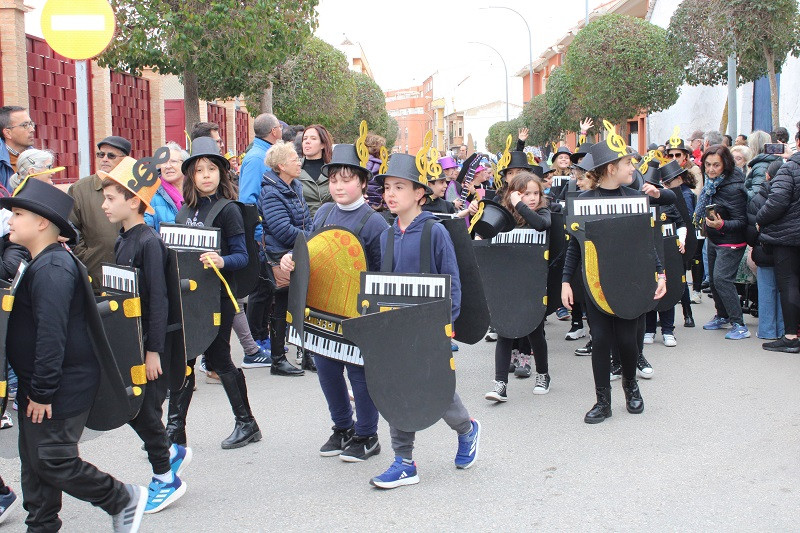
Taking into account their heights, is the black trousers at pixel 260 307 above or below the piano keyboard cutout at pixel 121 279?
below

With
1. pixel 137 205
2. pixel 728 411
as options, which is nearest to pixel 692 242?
pixel 728 411

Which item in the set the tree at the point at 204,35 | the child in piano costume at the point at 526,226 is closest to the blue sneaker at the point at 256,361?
the child in piano costume at the point at 526,226

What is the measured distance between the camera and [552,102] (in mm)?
37594

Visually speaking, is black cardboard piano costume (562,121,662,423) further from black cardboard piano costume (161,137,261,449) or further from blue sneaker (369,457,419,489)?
black cardboard piano costume (161,137,261,449)

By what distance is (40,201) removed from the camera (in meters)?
3.88

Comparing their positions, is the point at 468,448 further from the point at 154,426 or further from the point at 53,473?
the point at 53,473

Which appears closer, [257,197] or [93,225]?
[93,225]

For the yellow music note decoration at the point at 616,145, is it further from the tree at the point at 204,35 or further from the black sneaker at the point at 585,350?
the tree at the point at 204,35

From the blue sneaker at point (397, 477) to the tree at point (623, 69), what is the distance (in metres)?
23.2

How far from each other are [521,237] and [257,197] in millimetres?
2452

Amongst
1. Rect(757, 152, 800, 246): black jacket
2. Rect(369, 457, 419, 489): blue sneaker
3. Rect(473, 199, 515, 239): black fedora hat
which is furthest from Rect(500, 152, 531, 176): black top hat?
Rect(369, 457, 419, 489): blue sneaker

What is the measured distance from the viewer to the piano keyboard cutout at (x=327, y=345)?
4930 millimetres

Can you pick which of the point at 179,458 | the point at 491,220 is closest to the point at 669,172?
the point at 491,220

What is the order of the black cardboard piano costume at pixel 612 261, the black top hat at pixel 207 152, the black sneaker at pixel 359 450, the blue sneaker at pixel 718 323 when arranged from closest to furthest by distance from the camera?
the black sneaker at pixel 359 450 < the black top hat at pixel 207 152 < the black cardboard piano costume at pixel 612 261 < the blue sneaker at pixel 718 323
